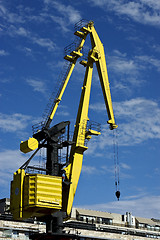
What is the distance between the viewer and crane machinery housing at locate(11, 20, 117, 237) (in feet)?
105

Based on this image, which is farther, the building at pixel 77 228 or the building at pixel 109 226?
the building at pixel 109 226

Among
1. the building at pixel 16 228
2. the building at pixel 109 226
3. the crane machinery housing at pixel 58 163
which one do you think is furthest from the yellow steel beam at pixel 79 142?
the building at pixel 16 228

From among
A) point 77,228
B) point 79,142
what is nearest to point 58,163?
point 79,142

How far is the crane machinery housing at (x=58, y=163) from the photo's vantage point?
31875mm

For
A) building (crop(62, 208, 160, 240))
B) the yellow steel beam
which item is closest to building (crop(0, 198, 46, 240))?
building (crop(62, 208, 160, 240))

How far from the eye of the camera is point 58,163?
34969 mm

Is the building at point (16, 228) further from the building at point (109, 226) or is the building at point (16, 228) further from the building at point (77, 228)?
the building at point (109, 226)

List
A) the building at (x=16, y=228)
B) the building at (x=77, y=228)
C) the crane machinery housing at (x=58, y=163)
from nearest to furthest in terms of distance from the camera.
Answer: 1. the crane machinery housing at (x=58, y=163)
2. the building at (x=16, y=228)
3. the building at (x=77, y=228)

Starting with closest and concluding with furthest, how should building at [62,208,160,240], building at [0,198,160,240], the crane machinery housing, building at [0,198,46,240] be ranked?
the crane machinery housing < building at [0,198,46,240] < building at [0,198,160,240] < building at [62,208,160,240]

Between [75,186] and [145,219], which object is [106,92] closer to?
[75,186]

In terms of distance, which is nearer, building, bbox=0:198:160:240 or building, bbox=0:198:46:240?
building, bbox=0:198:46:240

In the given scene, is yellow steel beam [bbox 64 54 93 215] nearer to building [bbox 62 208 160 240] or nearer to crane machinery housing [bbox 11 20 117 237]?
crane machinery housing [bbox 11 20 117 237]

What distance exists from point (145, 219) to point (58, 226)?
45.2 meters

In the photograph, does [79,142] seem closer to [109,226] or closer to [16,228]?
[16,228]
